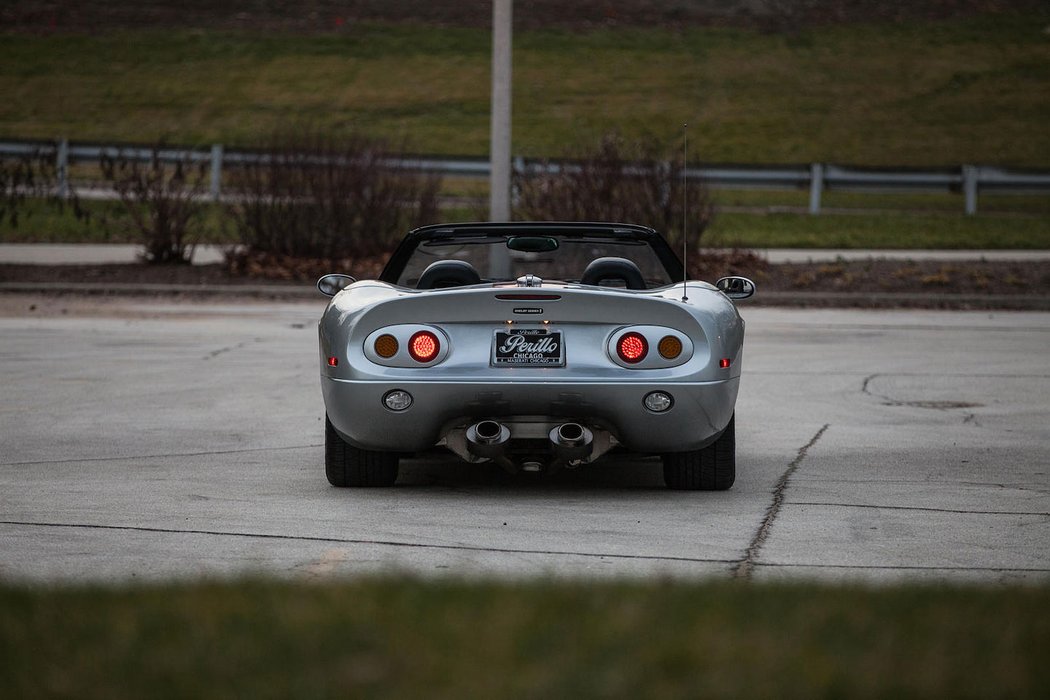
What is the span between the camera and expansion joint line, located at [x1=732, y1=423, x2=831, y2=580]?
18.6ft

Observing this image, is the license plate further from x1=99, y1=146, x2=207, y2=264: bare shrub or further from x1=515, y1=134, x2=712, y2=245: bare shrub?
x1=99, y1=146, x2=207, y2=264: bare shrub

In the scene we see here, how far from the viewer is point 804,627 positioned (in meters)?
3.68

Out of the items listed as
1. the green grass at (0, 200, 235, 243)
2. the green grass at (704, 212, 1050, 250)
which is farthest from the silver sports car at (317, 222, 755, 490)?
the green grass at (0, 200, 235, 243)

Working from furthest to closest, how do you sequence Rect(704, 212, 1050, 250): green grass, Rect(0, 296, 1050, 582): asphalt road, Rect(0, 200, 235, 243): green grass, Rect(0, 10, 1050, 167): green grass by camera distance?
Rect(0, 10, 1050, 167): green grass, Rect(0, 200, 235, 243): green grass, Rect(704, 212, 1050, 250): green grass, Rect(0, 296, 1050, 582): asphalt road

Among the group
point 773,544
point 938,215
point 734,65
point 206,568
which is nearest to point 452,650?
point 206,568

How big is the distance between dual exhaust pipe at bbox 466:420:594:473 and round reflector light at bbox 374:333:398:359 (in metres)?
0.48

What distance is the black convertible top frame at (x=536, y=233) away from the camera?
8.07 metres

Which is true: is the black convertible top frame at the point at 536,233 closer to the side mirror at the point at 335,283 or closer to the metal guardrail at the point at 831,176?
the side mirror at the point at 335,283

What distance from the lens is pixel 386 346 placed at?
7051 millimetres

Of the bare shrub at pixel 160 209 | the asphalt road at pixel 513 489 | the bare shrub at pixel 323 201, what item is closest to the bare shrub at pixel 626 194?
the bare shrub at pixel 323 201

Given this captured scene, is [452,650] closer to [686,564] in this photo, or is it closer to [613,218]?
[686,564]

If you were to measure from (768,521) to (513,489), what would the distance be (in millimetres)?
1398

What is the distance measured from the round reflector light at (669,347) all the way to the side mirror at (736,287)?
1054 millimetres

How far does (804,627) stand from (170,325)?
12.5 metres
